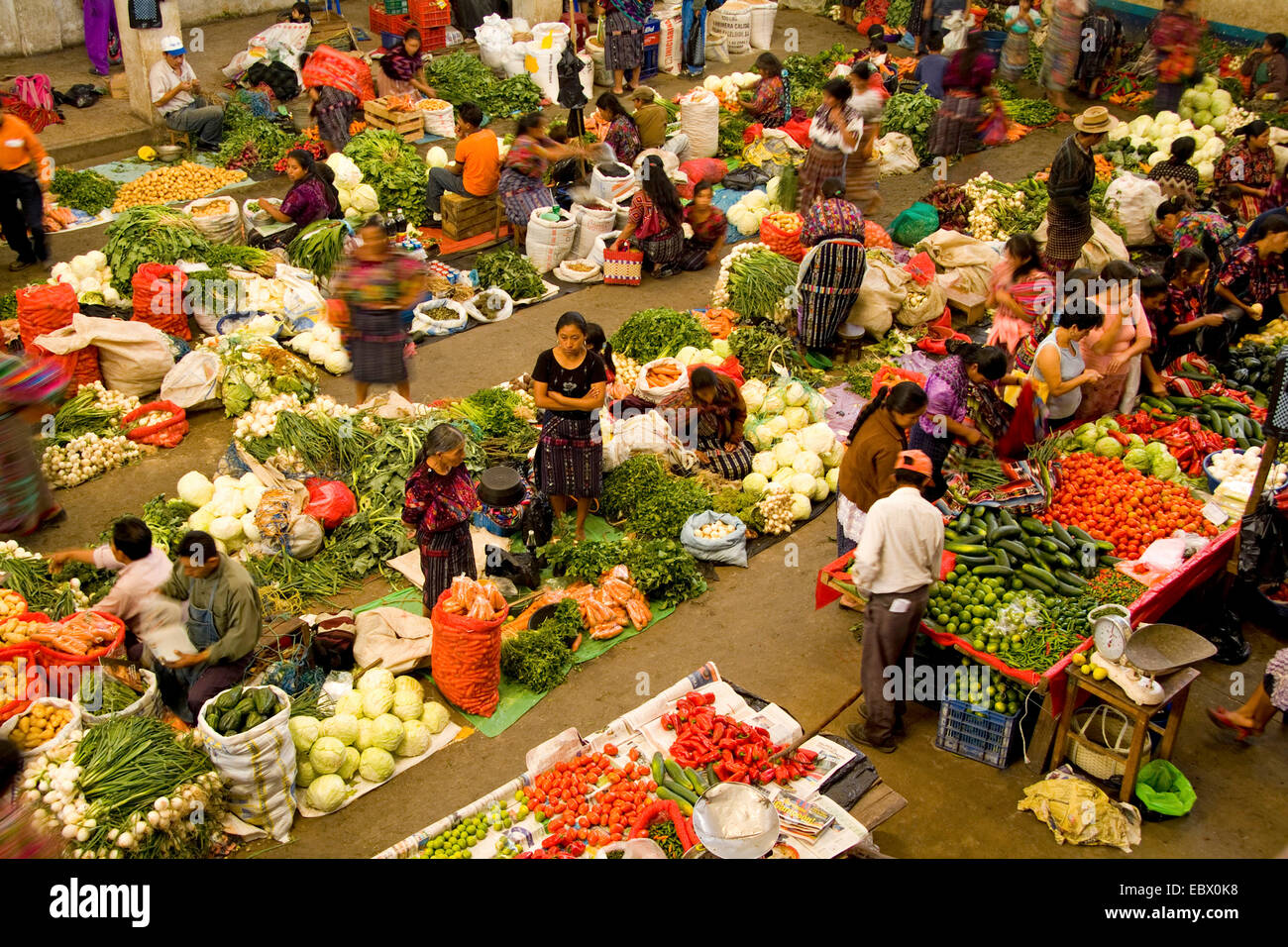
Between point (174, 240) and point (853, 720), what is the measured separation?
6477mm

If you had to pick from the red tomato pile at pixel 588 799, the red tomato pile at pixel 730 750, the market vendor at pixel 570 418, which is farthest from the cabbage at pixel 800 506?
the red tomato pile at pixel 588 799

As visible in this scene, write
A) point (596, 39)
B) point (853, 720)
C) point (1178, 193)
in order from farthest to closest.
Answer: point (596, 39) → point (1178, 193) → point (853, 720)

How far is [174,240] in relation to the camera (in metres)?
9.08

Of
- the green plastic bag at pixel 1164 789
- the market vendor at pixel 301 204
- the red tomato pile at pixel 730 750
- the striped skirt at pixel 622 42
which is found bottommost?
the green plastic bag at pixel 1164 789

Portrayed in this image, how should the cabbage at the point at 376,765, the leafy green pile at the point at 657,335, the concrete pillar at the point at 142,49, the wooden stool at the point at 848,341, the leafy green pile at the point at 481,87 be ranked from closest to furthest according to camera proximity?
the cabbage at the point at 376,765 → the leafy green pile at the point at 657,335 → the wooden stool at the point at 848,341 → the concrete pillar at the point at 142,49 → the leafy green pile at the point at 481,87

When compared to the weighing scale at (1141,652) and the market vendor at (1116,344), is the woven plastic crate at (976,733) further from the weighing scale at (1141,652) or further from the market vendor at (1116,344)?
the market vendor at (1116,344)

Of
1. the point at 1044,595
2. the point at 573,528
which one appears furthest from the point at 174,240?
the point at 1044,595

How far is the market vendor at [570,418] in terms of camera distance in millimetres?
6605

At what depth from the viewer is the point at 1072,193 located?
893cm

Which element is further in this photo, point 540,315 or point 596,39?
point 596,39

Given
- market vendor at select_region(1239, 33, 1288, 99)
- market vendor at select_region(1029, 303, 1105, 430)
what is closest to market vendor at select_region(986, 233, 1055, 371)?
market vendor at select_region(1029, 303, 1105, 430)

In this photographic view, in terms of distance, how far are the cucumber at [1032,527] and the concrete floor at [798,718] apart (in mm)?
1104

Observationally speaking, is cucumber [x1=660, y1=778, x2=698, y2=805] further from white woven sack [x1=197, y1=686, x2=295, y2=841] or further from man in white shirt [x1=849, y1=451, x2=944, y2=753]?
white woven sack [x1=197, y1=686, x2=295, y2=841]

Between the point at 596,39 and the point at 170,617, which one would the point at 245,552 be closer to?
the point at 170,617
